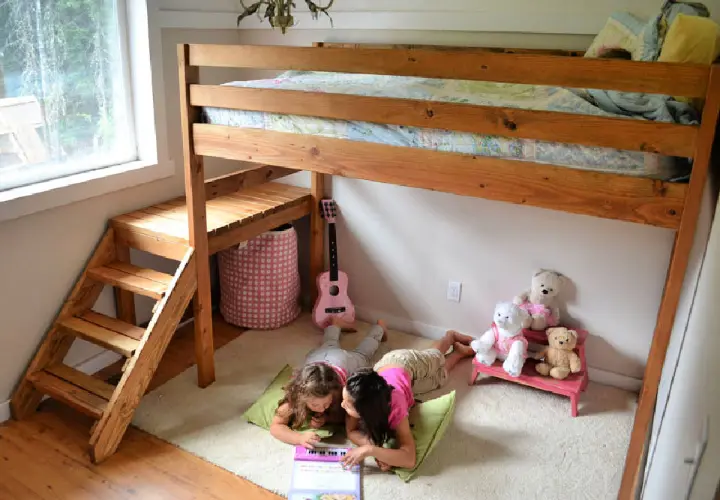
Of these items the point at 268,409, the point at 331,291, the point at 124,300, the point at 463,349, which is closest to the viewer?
the point at 268,409

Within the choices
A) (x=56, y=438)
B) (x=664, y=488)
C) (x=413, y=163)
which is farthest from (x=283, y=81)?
(x=664, y=488)

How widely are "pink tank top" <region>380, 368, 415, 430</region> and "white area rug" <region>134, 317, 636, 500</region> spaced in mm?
179

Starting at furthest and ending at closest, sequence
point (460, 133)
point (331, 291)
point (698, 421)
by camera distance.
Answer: point (331, 291), point (460, 133), point (698, 421)

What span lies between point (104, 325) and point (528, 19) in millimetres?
2048

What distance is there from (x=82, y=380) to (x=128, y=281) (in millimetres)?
403

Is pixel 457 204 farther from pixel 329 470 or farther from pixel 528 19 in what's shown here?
pixel 329 470

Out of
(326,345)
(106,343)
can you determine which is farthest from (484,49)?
(106,343)

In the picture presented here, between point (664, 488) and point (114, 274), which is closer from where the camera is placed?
point (664, 488)

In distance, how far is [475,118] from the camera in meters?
1.71

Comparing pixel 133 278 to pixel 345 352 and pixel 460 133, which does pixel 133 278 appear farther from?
pixel 460 133

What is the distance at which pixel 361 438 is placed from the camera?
7.13ft

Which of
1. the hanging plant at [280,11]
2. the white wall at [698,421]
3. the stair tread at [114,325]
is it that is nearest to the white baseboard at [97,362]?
the stair tread at [114,325]

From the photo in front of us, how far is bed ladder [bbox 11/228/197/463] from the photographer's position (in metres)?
2.21

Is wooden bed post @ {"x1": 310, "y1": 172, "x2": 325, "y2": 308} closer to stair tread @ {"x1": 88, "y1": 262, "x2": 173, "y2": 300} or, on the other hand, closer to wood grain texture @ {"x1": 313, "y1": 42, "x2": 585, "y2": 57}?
wood grain texture @ {"x1": 313, "y1": 42, "x2": 585, "y2": 57}
